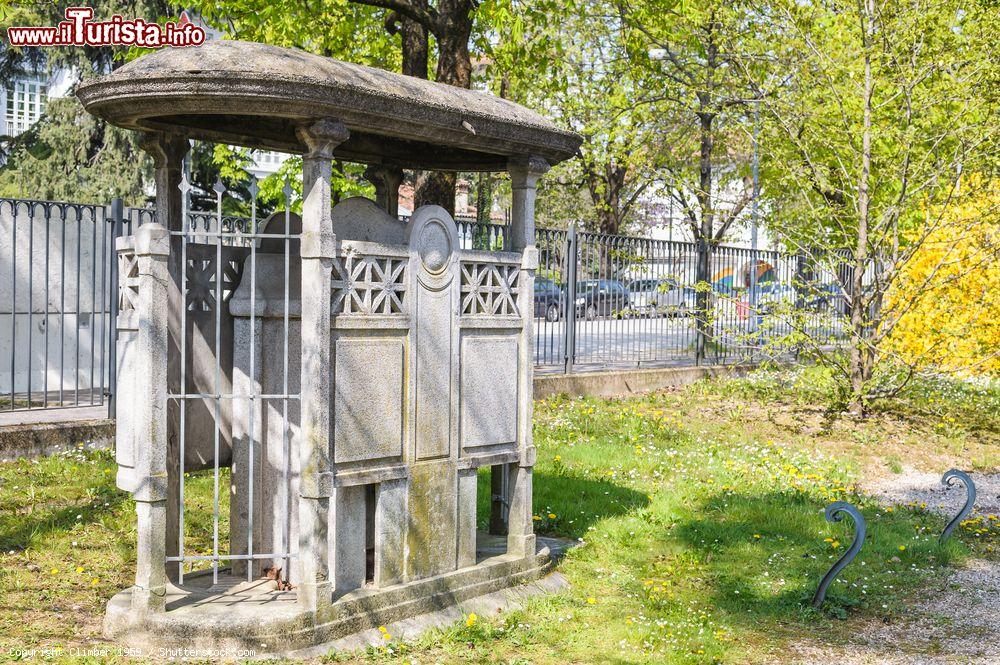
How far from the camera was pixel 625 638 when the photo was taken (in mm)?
5355

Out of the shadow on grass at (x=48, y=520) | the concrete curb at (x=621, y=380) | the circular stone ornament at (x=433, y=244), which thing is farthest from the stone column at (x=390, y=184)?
the concrete curb at (x=621, y=380)

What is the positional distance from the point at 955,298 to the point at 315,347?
1066 cm

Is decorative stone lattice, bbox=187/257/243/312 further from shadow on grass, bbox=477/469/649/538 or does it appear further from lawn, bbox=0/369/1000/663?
shadow on grass, bbox=477/469/649/538

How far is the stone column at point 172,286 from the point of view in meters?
5.38

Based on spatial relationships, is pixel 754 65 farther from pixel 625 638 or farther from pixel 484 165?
pixel 625 638

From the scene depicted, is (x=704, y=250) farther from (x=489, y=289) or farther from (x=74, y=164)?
(x=74, y=164)

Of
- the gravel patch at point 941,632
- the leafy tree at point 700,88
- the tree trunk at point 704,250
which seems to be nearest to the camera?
the gravel patch at point 941,632

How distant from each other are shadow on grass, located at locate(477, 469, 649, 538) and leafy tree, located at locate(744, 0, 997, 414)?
15.8 feet

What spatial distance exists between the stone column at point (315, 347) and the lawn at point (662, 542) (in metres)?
0.47

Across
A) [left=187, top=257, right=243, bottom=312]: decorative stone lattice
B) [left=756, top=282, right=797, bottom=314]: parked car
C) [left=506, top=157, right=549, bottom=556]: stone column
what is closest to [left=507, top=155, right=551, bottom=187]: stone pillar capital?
[left=506, top=157, right=549, bottom=556]: stone column

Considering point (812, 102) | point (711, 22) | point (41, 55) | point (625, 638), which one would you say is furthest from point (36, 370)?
point (41, 55)

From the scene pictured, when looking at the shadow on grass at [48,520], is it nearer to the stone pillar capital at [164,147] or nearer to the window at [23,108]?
Result: the stone pillar capital at [164,147]

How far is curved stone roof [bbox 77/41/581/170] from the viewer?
4.53m

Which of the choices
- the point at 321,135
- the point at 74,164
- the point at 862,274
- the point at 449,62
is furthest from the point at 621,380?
the point at 74,164
